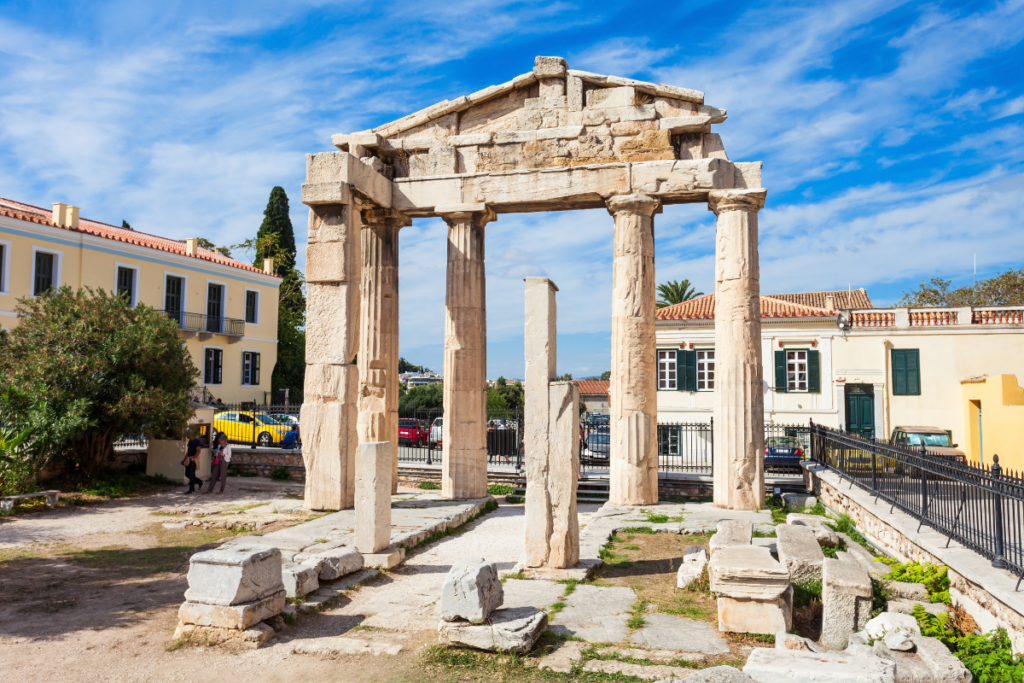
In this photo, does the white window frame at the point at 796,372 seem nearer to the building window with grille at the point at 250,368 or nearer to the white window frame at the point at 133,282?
the building window with grille at the point at 250,368

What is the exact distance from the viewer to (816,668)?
422 cm

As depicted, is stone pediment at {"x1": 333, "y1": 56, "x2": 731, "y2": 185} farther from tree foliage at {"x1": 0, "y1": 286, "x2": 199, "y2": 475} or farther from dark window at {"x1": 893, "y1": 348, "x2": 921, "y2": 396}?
dark window at {"x1": 893, "y1": 348, "x2": 921, "y2": 396}

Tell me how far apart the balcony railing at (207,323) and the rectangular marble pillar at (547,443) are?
21683 millimetres

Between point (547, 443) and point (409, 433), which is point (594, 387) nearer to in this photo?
point (409, 433)

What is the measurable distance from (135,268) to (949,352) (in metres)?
27.8

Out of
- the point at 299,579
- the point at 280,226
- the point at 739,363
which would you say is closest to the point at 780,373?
the point at 739,363

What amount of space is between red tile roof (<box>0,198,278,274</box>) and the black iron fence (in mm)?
23829

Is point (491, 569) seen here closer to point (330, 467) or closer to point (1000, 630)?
point (1000, 630)

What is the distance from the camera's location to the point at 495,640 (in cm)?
557

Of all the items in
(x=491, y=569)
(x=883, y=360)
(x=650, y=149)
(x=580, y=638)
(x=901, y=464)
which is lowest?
(x=580, y=638)

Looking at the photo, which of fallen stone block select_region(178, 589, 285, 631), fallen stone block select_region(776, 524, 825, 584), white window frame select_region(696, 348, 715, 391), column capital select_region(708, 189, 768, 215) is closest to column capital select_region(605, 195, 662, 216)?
column capital select_region(708, 189, 768, 215)

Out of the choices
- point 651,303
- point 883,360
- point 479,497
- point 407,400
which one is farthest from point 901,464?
point 407,400

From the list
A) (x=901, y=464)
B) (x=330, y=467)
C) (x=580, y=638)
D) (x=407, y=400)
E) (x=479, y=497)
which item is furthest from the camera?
(x=407, y=400)

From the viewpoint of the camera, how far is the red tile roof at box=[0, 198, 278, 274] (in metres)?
21.8
